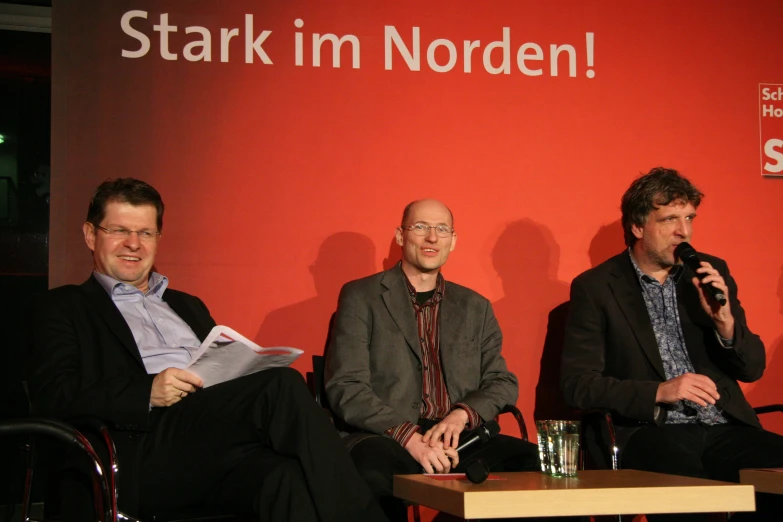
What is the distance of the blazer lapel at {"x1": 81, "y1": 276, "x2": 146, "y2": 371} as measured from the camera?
305cm

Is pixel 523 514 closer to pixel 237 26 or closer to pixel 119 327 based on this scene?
pixel 119 327

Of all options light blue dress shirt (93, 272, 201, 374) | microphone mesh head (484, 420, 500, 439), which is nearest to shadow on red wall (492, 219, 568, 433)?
microphone mesh head (484, 420, 500, 439)

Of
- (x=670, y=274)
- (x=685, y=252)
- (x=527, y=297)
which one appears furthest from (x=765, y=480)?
(x=527, y=297)

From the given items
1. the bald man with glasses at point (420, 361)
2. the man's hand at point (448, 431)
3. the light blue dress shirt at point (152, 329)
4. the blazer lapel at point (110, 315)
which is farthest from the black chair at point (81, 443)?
the man's hand at point (448, 431)

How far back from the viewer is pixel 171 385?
8.87ft

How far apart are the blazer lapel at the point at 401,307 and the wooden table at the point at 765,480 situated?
1.42 meters

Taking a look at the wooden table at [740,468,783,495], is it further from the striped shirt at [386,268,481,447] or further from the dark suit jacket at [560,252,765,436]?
the striped shirt at [386,268,481,447]

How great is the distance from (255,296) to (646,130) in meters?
2.24

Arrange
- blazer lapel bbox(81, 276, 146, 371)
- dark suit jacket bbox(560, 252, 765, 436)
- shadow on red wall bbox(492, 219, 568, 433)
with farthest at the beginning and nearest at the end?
shadow on red wall bbox(492, 219, 568, 433)
dark suit jacket bbox(560, 252, 765, 436)
blazer lapel bbox(81, 276, 146, 371)

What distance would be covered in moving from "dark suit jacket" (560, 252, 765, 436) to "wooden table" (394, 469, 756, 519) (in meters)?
1.06

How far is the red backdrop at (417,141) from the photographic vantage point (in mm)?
3984

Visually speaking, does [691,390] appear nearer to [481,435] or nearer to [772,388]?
[481,435]

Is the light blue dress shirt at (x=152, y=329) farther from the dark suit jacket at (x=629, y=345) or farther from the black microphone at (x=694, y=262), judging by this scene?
the black microphone at (x=694, y=262)

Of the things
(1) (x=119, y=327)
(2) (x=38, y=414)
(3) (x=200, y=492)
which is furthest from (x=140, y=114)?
(3) (x=200, y=492)
